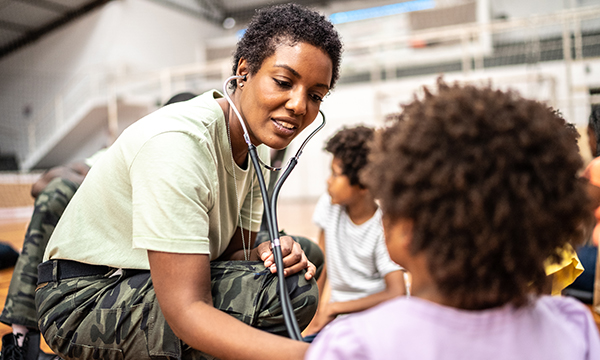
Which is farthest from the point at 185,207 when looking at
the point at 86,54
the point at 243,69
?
the point at 86,54

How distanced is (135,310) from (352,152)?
37.5 inches

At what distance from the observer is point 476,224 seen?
0.46m

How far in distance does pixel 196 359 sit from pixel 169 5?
34.0 feet

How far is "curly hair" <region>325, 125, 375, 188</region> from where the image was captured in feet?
5.23

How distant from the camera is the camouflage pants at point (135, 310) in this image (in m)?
0.85

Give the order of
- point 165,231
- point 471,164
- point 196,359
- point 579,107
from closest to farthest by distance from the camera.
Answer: point 471,164 → point 165,231 → point 196,359 → point 579,107

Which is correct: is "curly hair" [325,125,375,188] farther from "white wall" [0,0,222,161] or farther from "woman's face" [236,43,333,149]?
"white wall" [0,0,222,161]

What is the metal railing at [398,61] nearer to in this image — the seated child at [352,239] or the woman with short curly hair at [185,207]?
the seated child at [352,239]

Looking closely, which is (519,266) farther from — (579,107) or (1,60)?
(1,60)

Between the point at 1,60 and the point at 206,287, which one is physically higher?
the point at 1,60

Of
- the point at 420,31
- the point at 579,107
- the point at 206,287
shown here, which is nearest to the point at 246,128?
the point at 206,287

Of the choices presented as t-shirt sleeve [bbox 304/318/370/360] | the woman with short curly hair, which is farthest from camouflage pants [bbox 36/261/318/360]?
t-shirt sleeve [bbox 304/318/370/360]

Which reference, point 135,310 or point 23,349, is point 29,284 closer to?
point 23,349

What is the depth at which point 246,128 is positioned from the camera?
96 cm
